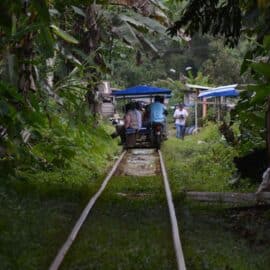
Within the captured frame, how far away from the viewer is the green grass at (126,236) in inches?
236

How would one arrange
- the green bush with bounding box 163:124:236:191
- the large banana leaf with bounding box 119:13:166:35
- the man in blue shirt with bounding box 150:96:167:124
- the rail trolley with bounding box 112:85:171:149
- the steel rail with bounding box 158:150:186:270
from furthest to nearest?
the man in blue shirt with bounding box 150:96:167:124 < the rail trolley with bounding box 112:85:171:149 < the large banana leaf with bounding box 119:13:166:35 < the green bush with bounding box 163:124:236:191 < the steel rail with bounding box 158:150:186:270

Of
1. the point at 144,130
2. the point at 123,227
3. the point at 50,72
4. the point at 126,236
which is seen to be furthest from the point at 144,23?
the point at 126,236

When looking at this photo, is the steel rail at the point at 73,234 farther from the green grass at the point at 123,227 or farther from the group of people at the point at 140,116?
the group of people at the point at 140,116

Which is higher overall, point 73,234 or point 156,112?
point 156,112

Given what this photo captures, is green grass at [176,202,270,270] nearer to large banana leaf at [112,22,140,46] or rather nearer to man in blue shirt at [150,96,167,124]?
large banana leaf at [112,22,140,46]

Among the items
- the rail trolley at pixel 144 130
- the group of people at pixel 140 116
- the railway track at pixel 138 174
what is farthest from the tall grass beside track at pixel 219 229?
the group of people at pixel 140 116

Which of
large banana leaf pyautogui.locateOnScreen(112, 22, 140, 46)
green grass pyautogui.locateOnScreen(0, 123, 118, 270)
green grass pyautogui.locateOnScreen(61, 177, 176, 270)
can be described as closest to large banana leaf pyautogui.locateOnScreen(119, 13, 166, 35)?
large banana leaf pyautogui.locateOnScreen(112, 22, 140, 46)

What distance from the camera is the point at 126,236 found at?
7.15m

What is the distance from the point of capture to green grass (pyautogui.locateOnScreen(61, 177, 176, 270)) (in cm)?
600

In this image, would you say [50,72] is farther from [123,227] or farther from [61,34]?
[123,227]

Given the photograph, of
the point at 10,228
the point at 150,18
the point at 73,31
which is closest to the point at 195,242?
the point at 10,228

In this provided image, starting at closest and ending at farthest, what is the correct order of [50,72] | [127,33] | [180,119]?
1. [50,72]
2. [127,33]
3. [180,119]

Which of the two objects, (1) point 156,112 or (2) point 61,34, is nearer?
(2) point 61,34

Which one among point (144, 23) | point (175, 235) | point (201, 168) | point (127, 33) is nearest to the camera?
point (175, 235)
